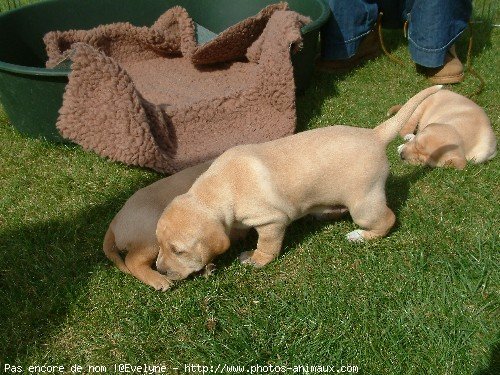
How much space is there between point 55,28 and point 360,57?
3402 millimetres

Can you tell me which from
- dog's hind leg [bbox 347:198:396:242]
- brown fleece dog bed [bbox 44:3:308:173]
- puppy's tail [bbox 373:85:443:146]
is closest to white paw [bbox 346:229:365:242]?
dog's hind leg [bbox 347:198:396:242]

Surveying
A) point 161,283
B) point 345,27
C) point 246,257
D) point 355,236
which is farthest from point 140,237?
point 345,27

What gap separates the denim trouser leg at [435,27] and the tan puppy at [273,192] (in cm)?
262

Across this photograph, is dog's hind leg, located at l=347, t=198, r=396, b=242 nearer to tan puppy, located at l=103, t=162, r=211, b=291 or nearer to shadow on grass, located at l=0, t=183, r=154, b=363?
tan puppy, located at l=103, t=162, r=211, b=291

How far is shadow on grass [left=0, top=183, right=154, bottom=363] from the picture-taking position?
280 centimetres

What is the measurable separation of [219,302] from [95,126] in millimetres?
1863

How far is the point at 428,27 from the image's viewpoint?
529cm

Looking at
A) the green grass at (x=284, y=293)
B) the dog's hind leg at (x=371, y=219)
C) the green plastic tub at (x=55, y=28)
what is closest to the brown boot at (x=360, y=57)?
the green plastic tub at (x=55, y=28)

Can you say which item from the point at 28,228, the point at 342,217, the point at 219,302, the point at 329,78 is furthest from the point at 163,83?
the point at 219,302

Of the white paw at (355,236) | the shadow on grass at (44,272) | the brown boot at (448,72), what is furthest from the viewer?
the brown boot at (448,72)

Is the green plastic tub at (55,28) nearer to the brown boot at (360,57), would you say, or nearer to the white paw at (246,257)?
the brown boot at (360,57)

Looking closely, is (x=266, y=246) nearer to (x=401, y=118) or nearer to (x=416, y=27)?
(x=401, y=118)

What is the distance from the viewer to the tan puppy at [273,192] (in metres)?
2.67

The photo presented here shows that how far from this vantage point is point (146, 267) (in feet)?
9.87
